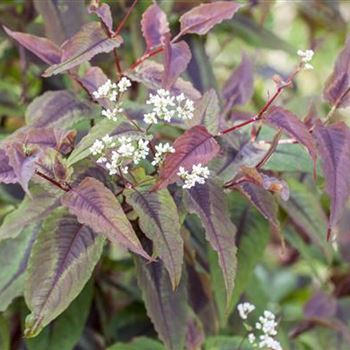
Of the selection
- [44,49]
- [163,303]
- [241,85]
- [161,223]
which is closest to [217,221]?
[161,223]

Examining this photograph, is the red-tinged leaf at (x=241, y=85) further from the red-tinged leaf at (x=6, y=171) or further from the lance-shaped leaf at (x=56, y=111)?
the red-tinged leaf at (x=6, y=171)

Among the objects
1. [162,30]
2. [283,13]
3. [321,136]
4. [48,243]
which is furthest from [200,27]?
[283,13]

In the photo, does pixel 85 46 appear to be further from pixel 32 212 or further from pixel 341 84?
pixel 341 84

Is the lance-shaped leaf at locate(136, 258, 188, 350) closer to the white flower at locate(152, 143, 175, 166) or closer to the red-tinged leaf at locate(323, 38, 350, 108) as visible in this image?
the white flower at locate(152, 143, 175, 166)

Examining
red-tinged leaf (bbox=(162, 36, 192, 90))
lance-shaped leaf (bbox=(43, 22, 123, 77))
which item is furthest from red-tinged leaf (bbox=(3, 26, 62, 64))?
red-tinged leaf (bbox=(162, 36, 192, 90))

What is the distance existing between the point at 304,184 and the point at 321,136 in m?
0.35

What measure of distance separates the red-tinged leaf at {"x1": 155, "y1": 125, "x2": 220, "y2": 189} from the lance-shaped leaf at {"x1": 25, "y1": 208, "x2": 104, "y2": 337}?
12 cm

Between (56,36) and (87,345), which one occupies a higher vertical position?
(56,36)

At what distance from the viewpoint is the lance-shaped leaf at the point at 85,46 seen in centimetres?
90

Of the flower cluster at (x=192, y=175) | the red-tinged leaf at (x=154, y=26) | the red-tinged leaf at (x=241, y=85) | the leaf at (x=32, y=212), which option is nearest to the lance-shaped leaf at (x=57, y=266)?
the leaf at (x=32, y=212)

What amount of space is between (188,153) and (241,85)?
448 millimetres

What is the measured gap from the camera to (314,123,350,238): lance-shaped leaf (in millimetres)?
878

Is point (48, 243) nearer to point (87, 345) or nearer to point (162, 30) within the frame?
point (162, 30)

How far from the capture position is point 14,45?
1.43 meters
